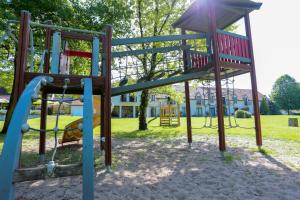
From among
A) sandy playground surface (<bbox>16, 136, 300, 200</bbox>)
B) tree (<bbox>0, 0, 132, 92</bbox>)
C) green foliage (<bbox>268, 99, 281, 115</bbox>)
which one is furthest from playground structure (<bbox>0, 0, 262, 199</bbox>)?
green foliage (<bbox>268, 99, 281, 115</bbox>)

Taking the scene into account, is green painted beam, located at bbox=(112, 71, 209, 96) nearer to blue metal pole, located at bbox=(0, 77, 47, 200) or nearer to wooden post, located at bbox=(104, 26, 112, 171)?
wooden post, located at bbox=(104, 26, 112, 171)

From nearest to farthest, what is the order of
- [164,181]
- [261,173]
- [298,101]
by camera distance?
[164,181], [261,173], [298,101]

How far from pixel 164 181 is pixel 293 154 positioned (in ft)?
14.9

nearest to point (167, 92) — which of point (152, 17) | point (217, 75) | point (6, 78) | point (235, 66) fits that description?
point (152, 17)

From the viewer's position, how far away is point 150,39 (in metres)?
5.86

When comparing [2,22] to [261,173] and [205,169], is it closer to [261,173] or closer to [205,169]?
[205,169]

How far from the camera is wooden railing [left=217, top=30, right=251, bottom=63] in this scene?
22.3 ft

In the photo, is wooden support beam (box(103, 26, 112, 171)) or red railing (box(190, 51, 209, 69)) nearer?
wooden support beam (box(103, 26, 112, 171))

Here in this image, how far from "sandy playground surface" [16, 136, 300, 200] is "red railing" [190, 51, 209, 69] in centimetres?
334

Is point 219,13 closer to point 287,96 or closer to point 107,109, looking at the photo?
point 107,109

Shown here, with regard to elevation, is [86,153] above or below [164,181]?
above

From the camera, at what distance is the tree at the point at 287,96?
186 ft

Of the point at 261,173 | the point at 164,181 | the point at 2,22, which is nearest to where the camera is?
the point at 164,181

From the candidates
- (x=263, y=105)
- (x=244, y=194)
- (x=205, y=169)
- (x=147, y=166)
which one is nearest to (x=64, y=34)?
(x=147, y=166)
